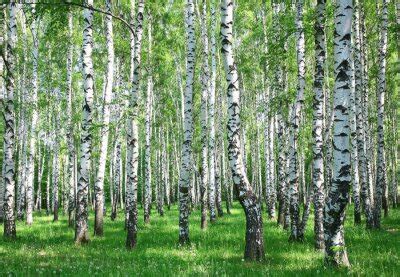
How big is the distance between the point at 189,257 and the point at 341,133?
4.48 m

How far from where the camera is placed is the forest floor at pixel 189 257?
264 inches

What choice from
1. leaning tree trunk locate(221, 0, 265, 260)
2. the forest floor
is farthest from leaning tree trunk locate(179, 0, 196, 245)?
leaning tree trunk locate(221, 0, 265, 260)

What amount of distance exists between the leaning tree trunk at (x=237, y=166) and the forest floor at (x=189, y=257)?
0.43 metres

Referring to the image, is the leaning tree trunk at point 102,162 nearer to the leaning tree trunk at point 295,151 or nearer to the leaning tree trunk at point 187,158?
the leaning tree trunk at point 187,158

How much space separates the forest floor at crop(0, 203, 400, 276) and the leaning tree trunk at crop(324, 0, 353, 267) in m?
0.80

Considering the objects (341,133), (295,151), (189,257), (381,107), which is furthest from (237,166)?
(381,107)

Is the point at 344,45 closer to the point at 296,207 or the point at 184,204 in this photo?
the point at 296,207

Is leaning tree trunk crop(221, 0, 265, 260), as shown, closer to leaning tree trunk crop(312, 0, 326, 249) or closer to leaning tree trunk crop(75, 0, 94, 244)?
leaning tree trunk crop(312, 0, 326, 249)

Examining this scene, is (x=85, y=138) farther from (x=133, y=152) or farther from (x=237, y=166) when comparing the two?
(x=237, y=166)

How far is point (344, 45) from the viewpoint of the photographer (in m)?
6.61

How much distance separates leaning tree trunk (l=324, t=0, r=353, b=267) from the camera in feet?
21.5

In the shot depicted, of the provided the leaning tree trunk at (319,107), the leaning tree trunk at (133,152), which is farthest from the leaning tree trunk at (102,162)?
the leaning tree trunk at (319,107)

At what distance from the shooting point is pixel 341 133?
6586 mm

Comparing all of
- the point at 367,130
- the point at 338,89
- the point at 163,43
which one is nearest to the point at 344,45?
the point at 338,89
